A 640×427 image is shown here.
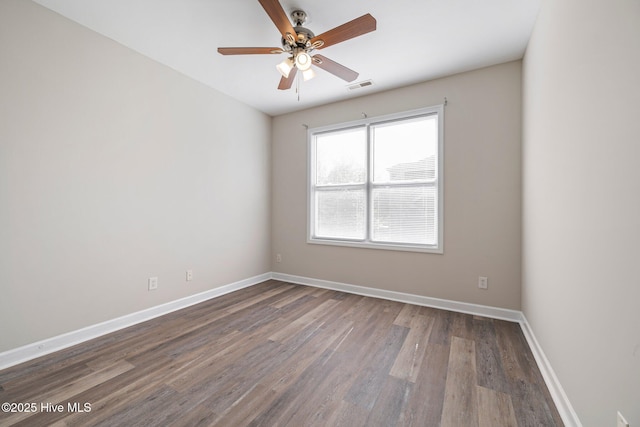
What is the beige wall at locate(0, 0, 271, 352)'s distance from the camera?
194 centimetres

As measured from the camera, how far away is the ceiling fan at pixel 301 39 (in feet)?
5.67

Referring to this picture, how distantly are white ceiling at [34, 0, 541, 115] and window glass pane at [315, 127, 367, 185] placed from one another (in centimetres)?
79

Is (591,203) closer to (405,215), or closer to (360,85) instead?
(405,215)

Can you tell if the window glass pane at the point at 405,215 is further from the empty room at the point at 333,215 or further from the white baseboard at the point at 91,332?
the white baseboard at the point at 91,332

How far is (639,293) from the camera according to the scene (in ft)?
2.86

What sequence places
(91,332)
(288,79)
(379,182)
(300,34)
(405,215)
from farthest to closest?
(379,182) < (405,215) < (288,79) < (91,332) < (300,34)

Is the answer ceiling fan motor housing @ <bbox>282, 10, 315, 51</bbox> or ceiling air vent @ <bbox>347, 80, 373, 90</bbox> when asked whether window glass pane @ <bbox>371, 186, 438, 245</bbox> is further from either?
ceiling fan motor housing @ <bbox>282, 10, 315, 51</bbox>

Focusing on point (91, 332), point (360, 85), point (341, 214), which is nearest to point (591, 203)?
point (360, 85)

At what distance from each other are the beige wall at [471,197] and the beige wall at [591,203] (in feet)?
2.53

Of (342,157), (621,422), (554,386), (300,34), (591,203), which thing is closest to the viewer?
(621,422)

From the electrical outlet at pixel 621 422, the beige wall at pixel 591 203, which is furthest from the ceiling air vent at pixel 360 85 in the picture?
the electrical outlet at pixel 621 422

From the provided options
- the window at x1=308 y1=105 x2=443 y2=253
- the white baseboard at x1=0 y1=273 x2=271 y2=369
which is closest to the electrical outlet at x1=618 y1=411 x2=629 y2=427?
the window at x1=308 y1=105 x2=443 y2=253

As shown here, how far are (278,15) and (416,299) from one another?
314 cm

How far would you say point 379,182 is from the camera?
3.50 metres
